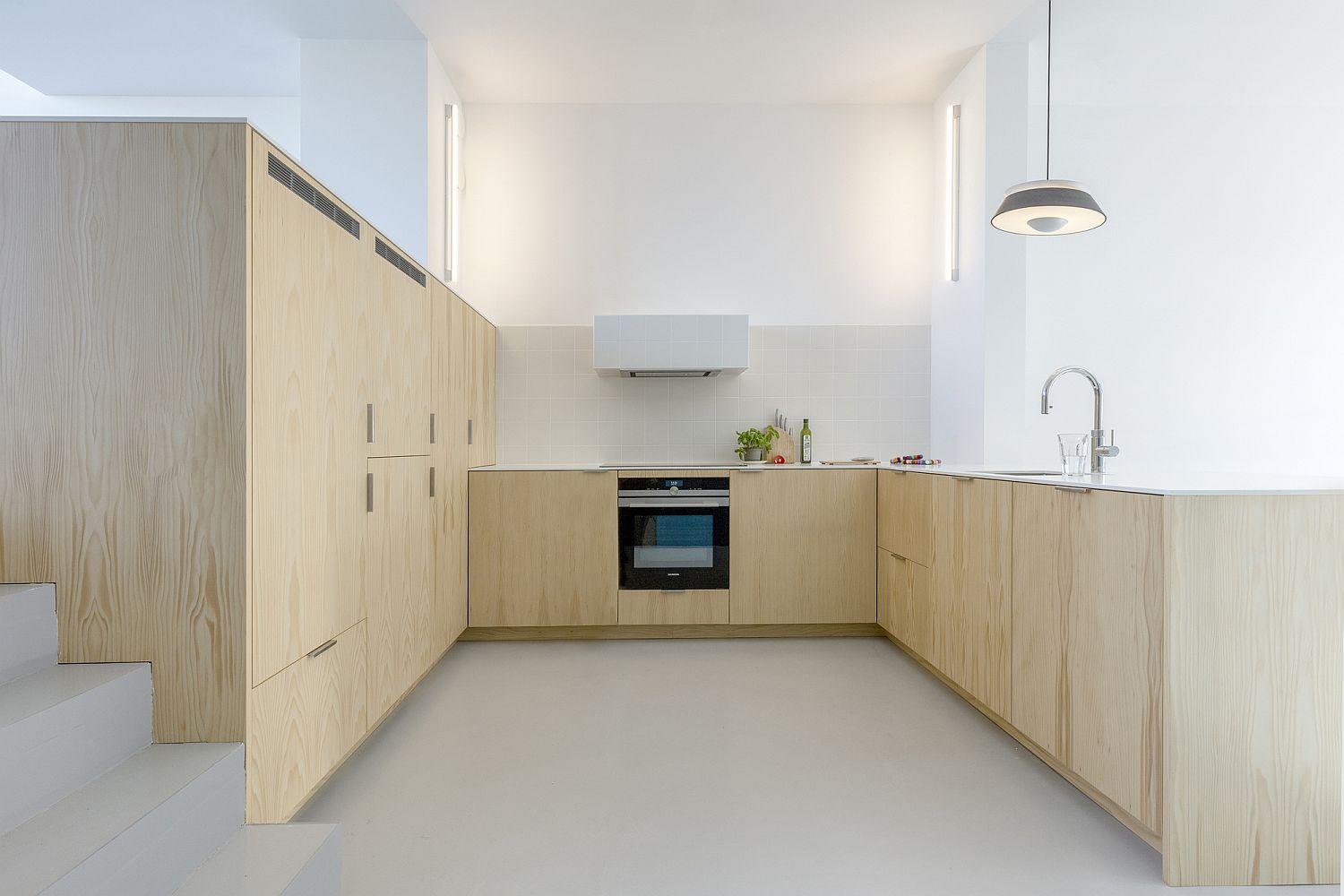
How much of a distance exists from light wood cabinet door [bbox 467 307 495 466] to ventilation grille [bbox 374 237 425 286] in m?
0.78

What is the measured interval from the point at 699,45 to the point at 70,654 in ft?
11.4

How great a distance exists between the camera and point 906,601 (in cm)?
328

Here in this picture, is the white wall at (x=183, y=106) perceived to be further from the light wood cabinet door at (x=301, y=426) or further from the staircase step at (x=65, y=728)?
the staircase step at (x=65, y=728)

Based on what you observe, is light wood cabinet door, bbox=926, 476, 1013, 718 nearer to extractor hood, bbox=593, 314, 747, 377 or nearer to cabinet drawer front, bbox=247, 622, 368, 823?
extractor hood, bbox=593, 314, 747, 377

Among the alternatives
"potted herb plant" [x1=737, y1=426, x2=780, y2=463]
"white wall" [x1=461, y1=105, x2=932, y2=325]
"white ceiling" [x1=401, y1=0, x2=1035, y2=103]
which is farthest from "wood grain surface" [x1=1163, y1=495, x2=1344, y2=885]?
"white wall" [x1=461, y1=105, x2=932, y2=325]

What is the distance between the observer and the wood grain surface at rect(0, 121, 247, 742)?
153cm

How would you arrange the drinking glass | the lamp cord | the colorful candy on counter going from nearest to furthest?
the drinking glass < the lamp cord < the colorful candy on counter

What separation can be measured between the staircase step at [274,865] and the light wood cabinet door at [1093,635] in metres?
1.76

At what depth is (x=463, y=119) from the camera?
165 inches

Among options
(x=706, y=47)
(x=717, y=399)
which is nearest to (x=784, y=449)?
(x=717, y=399)

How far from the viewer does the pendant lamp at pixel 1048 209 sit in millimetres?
2570

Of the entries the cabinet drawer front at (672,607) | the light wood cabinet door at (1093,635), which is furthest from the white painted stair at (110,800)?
the cabinet drawer front at (672,607)

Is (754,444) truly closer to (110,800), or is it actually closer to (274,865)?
(274,865)

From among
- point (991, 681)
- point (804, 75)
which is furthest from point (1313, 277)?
point (991, 681)
